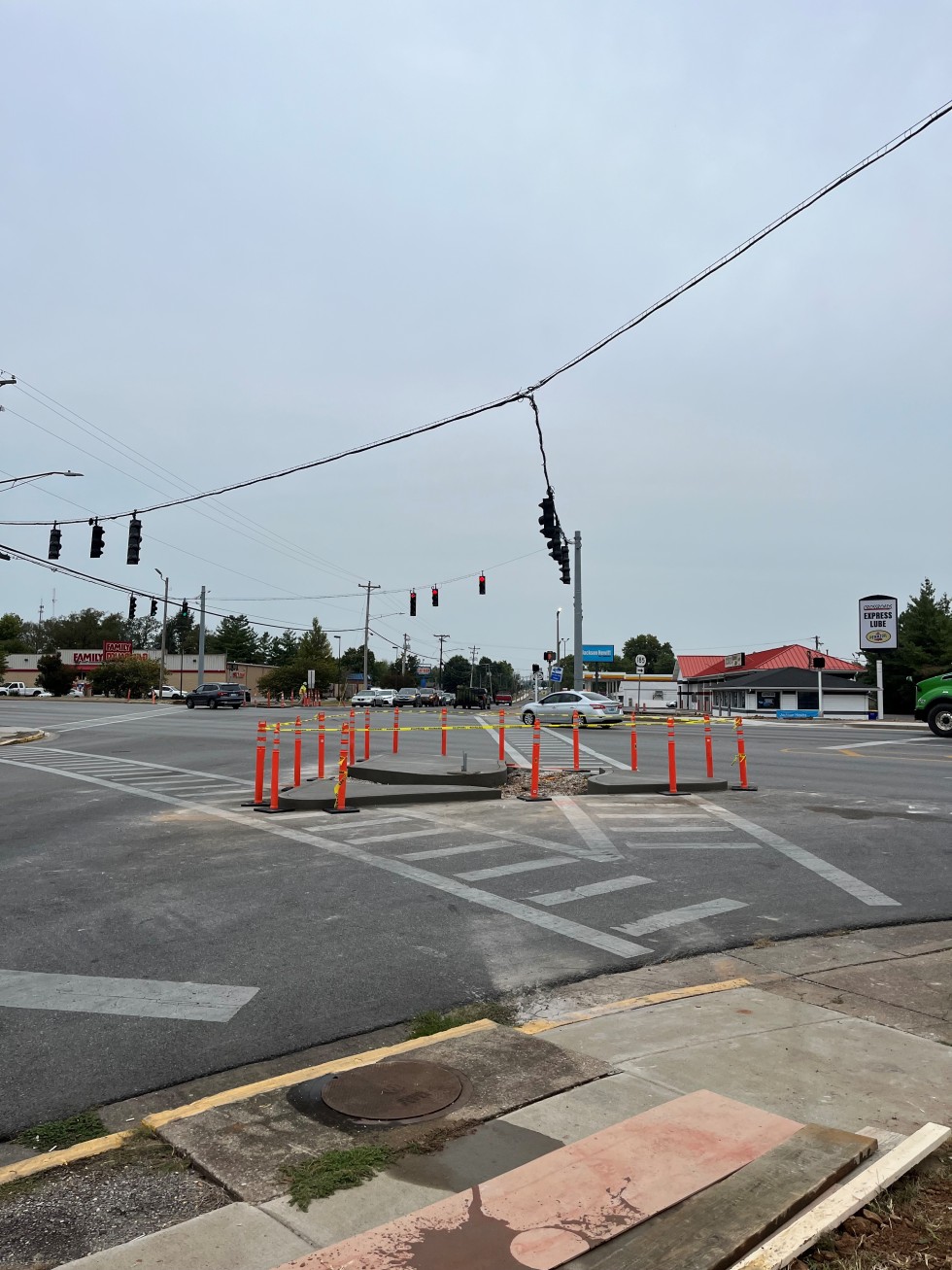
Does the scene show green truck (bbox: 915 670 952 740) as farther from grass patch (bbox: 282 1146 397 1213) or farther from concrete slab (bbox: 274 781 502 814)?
grass patch (bbox: 282 1146 397 1213)

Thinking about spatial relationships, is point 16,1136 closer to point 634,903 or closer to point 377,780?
point 634,903

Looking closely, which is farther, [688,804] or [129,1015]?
[688,804]

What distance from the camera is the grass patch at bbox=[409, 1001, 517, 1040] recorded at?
5.34 m

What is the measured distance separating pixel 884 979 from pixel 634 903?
2397 millimetres

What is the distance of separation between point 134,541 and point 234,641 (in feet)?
388

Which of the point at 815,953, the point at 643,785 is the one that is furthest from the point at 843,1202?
the point at 643,785

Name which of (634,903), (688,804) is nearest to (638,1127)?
(634,903)

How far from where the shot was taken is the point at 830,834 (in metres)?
11.4

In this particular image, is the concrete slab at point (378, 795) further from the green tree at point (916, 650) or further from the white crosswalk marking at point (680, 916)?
the green tree at point (916, 650)

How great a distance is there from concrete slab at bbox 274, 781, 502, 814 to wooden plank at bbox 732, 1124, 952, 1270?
1035cm

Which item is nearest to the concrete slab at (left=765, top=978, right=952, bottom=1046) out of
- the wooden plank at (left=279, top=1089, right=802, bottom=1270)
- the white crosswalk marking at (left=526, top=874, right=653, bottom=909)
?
the wooden plank at (left=279, top=1089, right=802, bottom=1270)

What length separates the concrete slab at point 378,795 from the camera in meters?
13.4

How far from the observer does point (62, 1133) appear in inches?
161

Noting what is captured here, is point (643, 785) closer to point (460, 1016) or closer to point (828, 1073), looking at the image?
point (460, 1016)
